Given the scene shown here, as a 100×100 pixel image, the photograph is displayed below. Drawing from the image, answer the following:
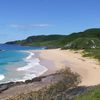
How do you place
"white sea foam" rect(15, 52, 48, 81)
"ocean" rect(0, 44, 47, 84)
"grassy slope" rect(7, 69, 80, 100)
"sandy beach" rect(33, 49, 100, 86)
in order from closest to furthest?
"grassy slope" rect(7, 69, 80, 100), "sandy beach" rect(33, 49, 100, 86), "ocean" rect(0, 44, 47, 84), "white sea foam" rect(15, 52, 48, 81)

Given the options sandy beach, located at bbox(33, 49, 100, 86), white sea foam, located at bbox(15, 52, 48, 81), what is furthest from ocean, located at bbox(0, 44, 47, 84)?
sandy beach, located at bbox(33, 49, 100, 86)

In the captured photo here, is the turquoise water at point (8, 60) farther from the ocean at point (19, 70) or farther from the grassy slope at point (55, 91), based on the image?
the grassy slope at point (55, 91)

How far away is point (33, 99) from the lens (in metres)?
13.9

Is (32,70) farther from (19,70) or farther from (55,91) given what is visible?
(55,91)

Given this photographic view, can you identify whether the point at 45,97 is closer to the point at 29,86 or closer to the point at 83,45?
Result: the point at 29,86

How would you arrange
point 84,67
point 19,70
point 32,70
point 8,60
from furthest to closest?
point 8,60 → point 19,70 → point 32,70 → point 84,67

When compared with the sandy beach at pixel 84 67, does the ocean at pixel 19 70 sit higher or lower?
higher

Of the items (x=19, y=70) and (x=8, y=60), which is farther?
(x=8, y=60)

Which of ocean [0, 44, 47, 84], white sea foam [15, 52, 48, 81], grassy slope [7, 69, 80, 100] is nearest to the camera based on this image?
grassy slope [7, 69, 80, 100]

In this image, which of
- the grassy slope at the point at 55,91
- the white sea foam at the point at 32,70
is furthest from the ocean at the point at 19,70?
the grassy slope at the point at 55,91

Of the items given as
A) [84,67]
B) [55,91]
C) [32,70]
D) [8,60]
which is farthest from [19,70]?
[8,60]

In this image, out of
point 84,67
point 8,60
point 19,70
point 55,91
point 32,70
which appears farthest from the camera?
point 8,60

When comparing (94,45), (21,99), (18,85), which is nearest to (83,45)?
(94,45)

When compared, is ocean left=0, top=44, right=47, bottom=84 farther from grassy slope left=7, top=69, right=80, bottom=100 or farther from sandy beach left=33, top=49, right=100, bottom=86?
grassy slope left=7, top=69, right=80, bottom=100
